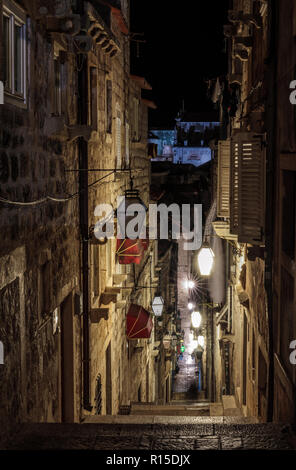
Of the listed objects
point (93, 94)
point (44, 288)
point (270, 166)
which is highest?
point (93, 94)

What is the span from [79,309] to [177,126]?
60637 mm

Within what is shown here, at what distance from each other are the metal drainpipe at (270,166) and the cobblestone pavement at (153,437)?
4.71 feet

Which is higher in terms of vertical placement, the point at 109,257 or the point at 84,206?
the point at 84,206

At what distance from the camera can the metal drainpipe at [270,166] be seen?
8398 mm

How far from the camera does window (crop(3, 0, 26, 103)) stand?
6305mm

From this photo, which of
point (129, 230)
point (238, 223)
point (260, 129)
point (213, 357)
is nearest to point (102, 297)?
point (129, 230)

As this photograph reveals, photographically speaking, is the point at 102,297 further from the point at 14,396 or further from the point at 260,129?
the point at 14,396

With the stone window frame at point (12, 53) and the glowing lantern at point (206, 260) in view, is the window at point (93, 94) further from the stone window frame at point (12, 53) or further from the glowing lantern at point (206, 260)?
the stone window frame at point (12, 53)

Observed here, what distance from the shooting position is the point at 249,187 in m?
9.70

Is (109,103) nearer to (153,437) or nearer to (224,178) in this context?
(224,178)

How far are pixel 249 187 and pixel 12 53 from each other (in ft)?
15.0

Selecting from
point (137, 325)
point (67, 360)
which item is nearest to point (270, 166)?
point (67, 360)

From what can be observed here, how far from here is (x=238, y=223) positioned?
1001 centimetres

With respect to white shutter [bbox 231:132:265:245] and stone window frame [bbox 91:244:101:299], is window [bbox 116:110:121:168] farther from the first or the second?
white shutter [bbox 231:132:265:245]
